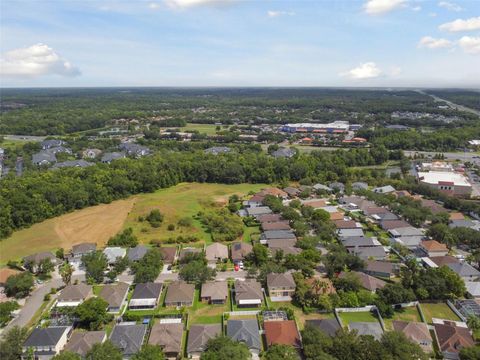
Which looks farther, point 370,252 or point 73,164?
point 73,164

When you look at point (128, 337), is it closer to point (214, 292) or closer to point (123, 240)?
point (214, 292)

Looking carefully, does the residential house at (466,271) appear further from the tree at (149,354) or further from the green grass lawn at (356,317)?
the tree at (149,354)

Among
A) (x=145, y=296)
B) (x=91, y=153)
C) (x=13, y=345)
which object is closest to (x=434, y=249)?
(x=145, y=296)

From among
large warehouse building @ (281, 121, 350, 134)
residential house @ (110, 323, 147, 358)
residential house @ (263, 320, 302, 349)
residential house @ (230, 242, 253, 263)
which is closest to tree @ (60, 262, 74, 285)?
residential house @ (110, 323, 147, 358)

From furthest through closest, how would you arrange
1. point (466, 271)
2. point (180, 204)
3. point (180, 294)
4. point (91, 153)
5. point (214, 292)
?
point (91, 153)
point (180, 204)
point (466, 271)
point (214, 292)
point (180, 294)

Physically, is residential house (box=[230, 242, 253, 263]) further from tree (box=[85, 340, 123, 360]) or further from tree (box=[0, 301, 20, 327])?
tree (box=[0, 301, 20, 327])

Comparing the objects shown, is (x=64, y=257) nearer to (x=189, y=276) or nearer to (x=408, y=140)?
(x=189, y=276)
